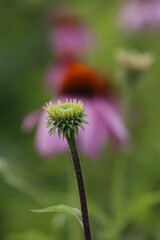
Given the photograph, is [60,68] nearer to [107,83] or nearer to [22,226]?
[107,83]

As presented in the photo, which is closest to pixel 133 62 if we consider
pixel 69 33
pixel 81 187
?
pixel 81 187

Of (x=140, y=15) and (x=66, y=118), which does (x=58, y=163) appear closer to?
(x=140, y=15)

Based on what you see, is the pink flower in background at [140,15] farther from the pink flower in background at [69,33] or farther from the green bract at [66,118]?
the green bract at [66,118]

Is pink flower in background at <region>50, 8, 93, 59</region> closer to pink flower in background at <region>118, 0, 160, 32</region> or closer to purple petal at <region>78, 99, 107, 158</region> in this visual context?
pink flower in background at <region>118, 0, 160, 32</region>

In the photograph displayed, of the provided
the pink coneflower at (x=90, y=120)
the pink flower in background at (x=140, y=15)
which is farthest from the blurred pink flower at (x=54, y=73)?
the pink coneflower at (x=90, y=120)

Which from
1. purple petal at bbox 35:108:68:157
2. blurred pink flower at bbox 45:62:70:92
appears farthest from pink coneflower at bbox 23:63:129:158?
blurred pink flower at bbox 45:62:70:92

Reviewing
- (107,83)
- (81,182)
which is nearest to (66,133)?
(81,182)

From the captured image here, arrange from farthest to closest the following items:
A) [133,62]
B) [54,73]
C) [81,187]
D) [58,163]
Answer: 1. [54,73]
2. [58,163]
3. [133,62]
4. [81,187]
